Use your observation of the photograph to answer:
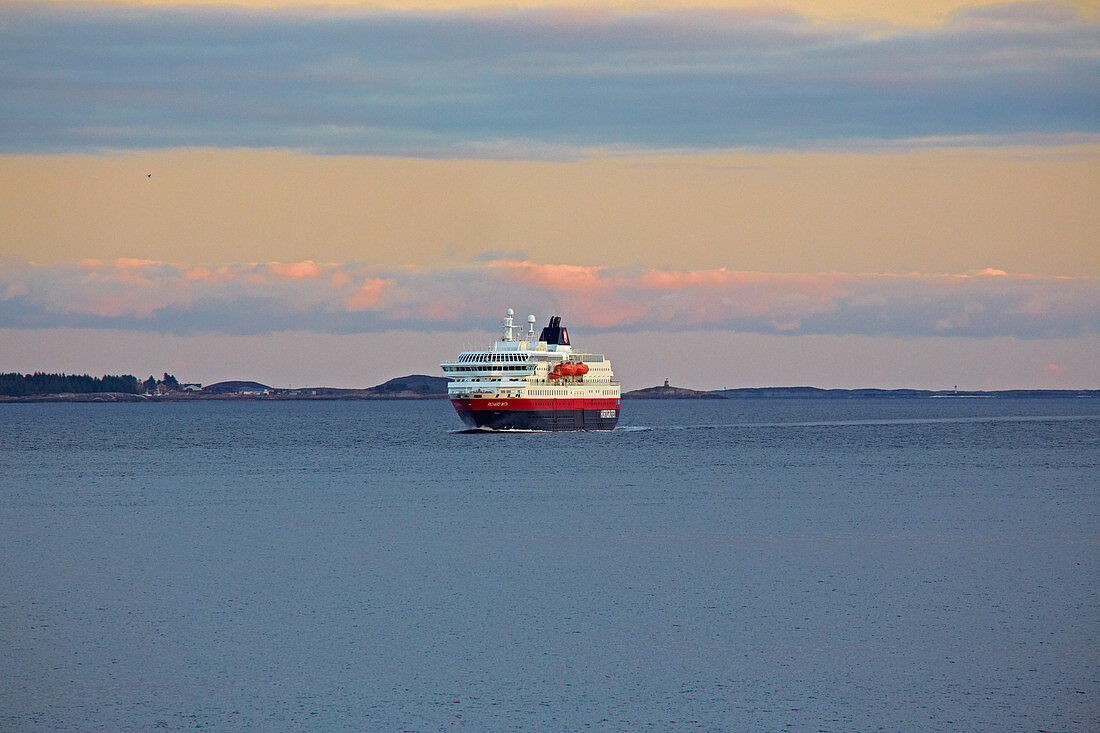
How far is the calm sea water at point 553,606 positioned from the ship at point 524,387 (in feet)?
116

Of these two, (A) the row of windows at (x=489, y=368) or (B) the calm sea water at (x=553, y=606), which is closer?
(B) the calm sea water at (x=553, y=606)

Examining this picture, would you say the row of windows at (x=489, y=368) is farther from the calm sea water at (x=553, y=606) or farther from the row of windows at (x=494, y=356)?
the calm sea water at (x=553, y=606)

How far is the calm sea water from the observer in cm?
1897

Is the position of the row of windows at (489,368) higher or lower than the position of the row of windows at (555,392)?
higher

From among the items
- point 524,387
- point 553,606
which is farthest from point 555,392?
point 553,606

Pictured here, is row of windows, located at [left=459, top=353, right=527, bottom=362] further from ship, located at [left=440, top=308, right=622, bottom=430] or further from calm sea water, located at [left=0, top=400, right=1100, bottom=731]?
calm sea water, located at [left=0, top=400, right=1100, bottom=731]

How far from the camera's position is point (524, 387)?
92.1m

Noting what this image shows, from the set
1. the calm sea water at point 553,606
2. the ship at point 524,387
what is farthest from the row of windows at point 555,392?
the calm sea water at point 553,606

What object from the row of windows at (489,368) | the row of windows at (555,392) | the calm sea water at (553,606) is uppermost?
the row of windows at (489,368)

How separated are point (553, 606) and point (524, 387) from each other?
6590cm

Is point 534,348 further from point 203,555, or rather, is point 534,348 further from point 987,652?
point 987,652

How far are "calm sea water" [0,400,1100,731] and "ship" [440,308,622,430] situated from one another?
35305 millimetres

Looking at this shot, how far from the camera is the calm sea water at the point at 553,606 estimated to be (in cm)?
1897

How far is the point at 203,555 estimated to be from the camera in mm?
34094
